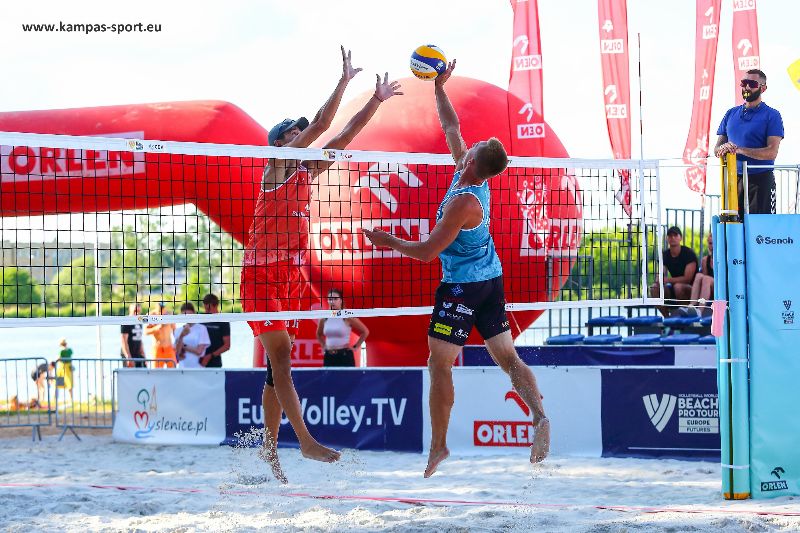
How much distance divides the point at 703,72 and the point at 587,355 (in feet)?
26.4

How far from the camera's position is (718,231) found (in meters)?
8.12

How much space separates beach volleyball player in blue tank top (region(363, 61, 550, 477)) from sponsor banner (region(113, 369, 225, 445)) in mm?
5838

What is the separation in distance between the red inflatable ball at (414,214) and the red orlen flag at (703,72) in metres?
5.55

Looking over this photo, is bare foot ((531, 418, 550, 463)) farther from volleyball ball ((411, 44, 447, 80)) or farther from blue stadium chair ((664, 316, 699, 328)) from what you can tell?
blue stadium chair ((664, 316, 699, 328))

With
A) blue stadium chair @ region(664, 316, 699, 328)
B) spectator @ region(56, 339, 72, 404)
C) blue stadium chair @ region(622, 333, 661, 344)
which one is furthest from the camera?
blue stadium chair @ region(664, 316, 699, 328)

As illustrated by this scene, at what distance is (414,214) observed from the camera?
39.6 ft

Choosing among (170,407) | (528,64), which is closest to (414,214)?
(170,407)

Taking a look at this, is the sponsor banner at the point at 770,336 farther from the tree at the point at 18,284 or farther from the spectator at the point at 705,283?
the tree at the point at 18,284

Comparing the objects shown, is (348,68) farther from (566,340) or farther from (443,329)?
(566,340)

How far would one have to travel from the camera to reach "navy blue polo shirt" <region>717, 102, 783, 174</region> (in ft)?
29.1

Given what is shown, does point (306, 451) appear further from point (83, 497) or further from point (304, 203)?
point (83, 497)

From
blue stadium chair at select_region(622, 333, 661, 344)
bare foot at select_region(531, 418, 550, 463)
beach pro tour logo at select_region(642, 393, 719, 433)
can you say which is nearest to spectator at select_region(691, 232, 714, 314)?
blue stadium chair at select_region(622, 333, 661, 344)

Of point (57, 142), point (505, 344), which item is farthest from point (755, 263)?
point (57, 142)

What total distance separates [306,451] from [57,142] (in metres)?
2.76
